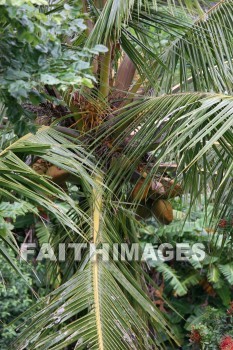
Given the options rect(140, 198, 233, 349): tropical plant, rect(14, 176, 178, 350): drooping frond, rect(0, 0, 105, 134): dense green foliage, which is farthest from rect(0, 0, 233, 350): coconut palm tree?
rect(140, 198, 233, 349): tropical plant

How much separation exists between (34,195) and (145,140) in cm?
75

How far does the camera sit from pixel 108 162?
10.2 feet

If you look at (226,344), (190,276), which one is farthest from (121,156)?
(190,276)

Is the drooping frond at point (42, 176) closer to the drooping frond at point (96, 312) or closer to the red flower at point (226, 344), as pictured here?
the drooping frond at point (96, 312)

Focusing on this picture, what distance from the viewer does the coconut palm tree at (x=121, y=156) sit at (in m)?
2.44

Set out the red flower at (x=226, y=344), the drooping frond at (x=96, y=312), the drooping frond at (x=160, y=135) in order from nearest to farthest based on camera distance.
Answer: the drooping frond at (x=96, y=312), the drooping frond at (x=160, y=135), the red flower at (x=226, y=344)

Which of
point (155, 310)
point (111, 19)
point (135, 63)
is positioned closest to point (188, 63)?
point (135, 63)

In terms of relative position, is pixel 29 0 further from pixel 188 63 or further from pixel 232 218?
pixel 232 218

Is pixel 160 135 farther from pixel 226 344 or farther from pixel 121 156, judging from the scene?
pixel 226 344

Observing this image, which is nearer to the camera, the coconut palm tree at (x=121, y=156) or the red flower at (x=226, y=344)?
the coconut palm tree at (x=121, y=156)

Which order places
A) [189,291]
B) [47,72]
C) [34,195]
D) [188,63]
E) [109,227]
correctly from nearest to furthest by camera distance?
[47,72]
[34,195]
[109,227]
[188,63]
[189,291]

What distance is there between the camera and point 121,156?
299 cm

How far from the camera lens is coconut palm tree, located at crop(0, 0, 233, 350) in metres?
2.44

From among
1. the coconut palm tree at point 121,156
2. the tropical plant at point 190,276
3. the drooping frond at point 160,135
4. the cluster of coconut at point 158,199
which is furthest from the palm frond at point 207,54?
the tropical plant at point 190,276
